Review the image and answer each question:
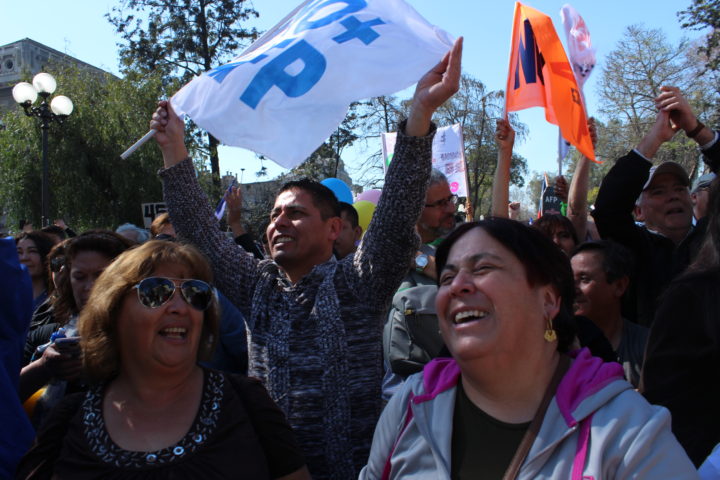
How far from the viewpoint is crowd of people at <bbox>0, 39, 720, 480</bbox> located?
5.58 feet

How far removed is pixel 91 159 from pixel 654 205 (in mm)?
19007

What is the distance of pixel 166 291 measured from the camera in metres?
2.12

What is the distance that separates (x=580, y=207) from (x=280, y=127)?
2.43 metres

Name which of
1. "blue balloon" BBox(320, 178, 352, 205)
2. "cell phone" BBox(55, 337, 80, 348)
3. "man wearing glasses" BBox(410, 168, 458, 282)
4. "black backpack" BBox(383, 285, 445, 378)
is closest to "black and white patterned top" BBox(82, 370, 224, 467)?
"cell phone" BBox(55, 337, 80, 348)

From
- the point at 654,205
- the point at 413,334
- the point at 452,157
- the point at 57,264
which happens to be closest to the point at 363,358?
the point at 413,334

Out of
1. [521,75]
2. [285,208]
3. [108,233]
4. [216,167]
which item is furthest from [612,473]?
[216,167]

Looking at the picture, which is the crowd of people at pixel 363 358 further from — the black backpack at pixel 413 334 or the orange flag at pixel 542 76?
the orange flag at pixel 542 76

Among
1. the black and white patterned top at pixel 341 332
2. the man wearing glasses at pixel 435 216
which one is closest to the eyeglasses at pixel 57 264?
the black and white patterned top at pixel 341 332

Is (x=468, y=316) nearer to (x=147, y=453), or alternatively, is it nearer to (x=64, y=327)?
(x=147, y=453)

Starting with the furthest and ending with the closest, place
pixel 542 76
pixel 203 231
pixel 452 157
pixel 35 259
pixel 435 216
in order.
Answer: pixel 452 157 → pixel 35 259 → pixel 542 76 → pixel 435 216 → pixel 203 231

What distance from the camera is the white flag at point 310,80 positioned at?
2.78 metres

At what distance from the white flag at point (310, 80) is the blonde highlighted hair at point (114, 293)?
0.70m

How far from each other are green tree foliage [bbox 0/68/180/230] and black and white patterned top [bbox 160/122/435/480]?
18.0 m

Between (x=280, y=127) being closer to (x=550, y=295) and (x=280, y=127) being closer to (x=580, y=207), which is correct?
(x=550, y=295)
